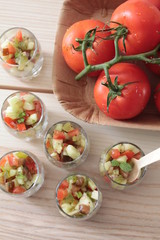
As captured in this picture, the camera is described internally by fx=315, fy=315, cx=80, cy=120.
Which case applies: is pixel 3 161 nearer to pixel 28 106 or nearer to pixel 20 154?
pixel 20 154

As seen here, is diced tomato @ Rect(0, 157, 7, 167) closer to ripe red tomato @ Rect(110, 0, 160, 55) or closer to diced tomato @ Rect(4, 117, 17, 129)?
diced tomato @ Rect(4, 117, 17, 129)

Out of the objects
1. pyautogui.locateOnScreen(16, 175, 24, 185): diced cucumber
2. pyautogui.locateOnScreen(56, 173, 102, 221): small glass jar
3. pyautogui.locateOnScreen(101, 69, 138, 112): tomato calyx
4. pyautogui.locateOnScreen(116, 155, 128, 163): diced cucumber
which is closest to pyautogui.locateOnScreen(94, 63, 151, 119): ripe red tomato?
pyautogui.locateOnScreen(101, 69, 138, 112): tomato calyx

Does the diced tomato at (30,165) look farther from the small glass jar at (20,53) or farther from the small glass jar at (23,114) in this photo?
the small glass jar at (20,53)

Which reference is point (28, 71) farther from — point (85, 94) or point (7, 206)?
point (7, 206)

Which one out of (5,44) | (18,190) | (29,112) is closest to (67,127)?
(29,112)

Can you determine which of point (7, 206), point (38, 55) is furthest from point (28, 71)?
point (7, 206)

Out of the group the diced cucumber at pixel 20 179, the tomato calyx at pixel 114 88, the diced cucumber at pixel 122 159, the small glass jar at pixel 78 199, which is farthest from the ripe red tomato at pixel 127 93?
the diced cucumber at pixel 20 179
